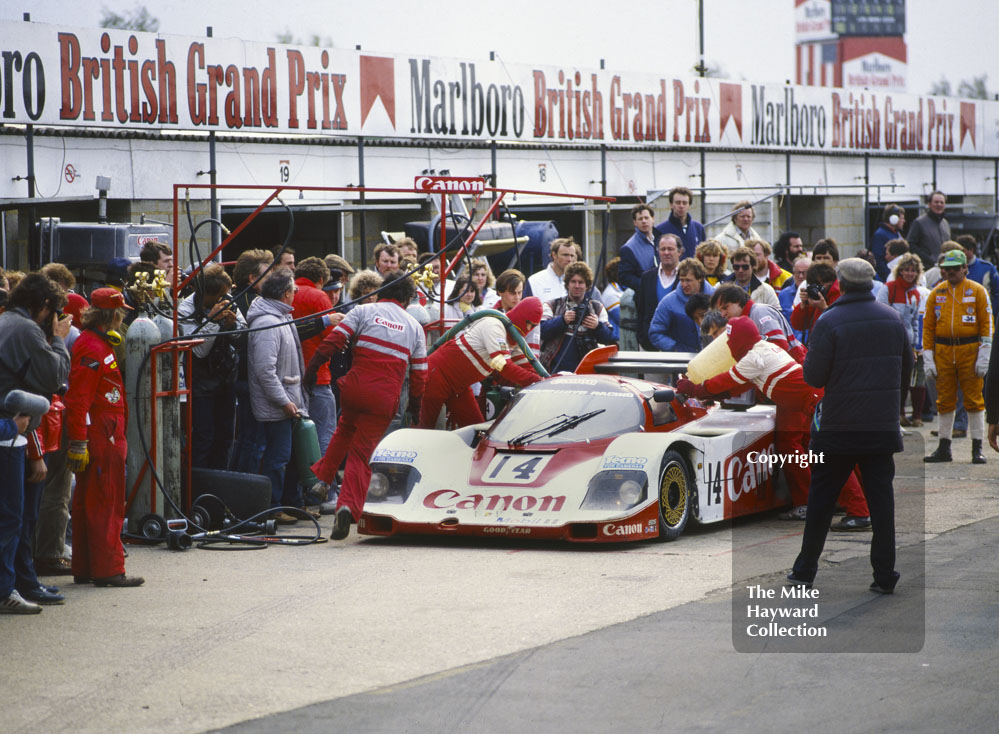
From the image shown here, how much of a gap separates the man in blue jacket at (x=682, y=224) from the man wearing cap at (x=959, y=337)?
294cm

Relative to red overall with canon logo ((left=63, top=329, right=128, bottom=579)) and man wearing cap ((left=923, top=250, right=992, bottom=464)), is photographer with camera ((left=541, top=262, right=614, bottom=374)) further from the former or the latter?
red overall with canon logo ((left=63, top=329, right=128, bottom=579))

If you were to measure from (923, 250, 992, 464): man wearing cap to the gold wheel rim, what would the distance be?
182 inches

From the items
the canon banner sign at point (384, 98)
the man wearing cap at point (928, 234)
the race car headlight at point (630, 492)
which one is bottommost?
the race car headlight at point (630, 492)

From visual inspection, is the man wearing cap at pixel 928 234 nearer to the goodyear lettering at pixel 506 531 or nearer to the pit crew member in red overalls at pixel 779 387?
the pit crew member in red overalls at pixel 779 387

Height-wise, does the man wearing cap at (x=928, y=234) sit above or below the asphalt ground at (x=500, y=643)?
above

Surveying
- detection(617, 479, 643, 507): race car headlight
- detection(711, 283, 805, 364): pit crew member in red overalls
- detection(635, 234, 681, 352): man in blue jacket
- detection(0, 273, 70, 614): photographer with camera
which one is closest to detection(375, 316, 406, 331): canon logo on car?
detection(617, 479, 643, 507): race car headlight

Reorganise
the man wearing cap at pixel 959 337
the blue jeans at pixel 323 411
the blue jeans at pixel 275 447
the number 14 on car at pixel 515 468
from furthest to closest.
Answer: the man wearing cap at pixel 959 337 < the blue jeans at pixel 323 411 < the blue jeans at pixel 275 447 < the number 14 on car at pixel 515 468

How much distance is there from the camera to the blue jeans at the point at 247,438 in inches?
407

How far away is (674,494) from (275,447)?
9.80ft

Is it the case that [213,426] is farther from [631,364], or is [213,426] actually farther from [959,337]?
[959,337]

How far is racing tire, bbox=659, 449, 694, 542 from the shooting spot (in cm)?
912

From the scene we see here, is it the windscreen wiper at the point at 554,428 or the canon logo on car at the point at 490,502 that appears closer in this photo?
the canon logo on car at the point at 490,502

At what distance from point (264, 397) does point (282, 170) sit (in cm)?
664

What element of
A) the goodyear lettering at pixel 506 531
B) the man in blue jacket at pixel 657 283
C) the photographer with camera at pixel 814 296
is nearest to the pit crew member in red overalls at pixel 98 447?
the goodyear lettering at pixel 506 531
